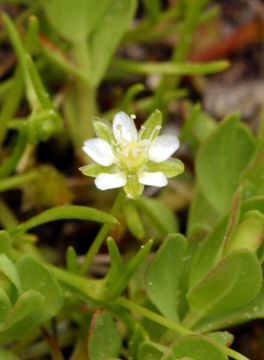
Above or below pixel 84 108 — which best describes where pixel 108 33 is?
above

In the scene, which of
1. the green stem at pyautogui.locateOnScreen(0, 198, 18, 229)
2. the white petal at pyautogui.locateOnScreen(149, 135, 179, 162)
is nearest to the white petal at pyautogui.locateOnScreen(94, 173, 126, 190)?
the white petal at pyautogui.locateOnScreen(149, 135, 179, 162)

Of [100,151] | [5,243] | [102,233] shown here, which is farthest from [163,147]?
[5,243]

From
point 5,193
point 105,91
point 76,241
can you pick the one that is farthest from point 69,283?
point 105,91

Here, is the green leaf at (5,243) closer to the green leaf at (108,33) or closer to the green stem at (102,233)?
the green stem at (102,233)

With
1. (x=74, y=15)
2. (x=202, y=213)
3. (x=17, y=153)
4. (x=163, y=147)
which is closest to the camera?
(x=163, y=147)

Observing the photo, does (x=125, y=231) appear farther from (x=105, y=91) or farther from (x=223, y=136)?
(x=105, y=91)

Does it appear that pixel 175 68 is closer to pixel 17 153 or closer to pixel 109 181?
pixel 17 153
